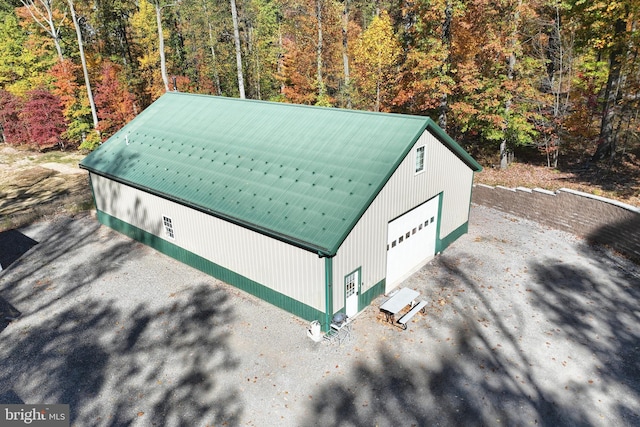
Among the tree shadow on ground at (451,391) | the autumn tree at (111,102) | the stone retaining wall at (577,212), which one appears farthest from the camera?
the autumn tree at (111,102)

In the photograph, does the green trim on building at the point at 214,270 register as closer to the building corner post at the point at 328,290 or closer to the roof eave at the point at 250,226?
the building corner post at the point at 328,290

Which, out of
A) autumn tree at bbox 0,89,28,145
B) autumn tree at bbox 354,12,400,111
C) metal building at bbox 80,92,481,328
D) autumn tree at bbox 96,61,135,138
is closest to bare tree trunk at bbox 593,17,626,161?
metal building at bbox 80,92,481,328

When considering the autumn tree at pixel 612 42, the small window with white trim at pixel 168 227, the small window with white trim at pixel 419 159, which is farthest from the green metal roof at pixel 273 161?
the autumn tree at pixel 612 42

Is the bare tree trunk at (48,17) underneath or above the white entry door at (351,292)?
above

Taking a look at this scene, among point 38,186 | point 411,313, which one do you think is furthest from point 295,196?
point 38,186

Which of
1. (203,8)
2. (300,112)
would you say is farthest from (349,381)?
(203,8)

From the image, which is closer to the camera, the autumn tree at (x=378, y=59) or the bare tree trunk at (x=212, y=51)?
the autumn tree at (x=378, y=59)

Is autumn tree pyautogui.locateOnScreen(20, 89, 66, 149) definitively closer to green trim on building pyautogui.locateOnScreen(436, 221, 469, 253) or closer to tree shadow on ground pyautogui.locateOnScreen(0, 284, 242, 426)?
tree shadow on ground pyautogui.locateOnScreen(0, 284, 242, 426)
